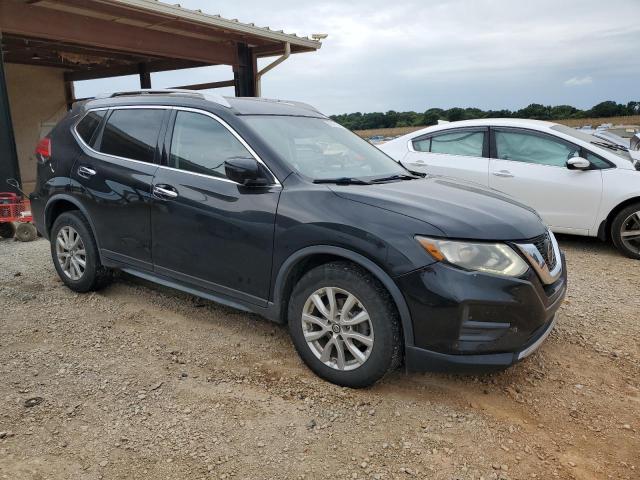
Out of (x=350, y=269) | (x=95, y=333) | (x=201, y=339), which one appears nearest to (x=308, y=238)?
(x=350, y=269)

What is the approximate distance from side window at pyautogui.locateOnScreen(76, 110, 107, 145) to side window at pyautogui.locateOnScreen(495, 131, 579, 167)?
15.8 feet

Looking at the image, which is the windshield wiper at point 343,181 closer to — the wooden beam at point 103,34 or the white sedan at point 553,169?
the white sedan at point 553,169

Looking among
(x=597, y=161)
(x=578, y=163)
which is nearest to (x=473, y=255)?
(x=578, y=163)

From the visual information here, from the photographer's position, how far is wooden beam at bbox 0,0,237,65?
7.78m

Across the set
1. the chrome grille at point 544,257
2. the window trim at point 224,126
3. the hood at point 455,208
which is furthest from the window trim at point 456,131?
the window trim at point 224,126

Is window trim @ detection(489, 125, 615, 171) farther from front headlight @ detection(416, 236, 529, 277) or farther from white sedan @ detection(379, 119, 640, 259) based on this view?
front headlight @ detection(416, 236, 529, 277)

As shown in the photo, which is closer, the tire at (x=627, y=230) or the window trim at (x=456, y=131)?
the tire at (x=627, y=230)

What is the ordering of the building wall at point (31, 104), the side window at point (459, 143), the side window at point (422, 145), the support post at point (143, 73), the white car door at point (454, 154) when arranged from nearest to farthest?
the white car door at point (454, 154)
the side window at point (459, 143)
the side window at point (422, 145)
the support post at point (143, 73)
the building wall at point (31, 104)

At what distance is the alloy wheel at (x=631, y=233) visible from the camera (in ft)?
19.4

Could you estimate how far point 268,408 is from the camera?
291 centimetres

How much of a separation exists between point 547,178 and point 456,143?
1.30 meters

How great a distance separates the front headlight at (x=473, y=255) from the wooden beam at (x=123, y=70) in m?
10.5

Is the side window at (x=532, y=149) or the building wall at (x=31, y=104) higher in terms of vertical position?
the building wall at (x=31, y=104)

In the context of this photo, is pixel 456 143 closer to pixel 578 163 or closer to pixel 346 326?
pixel 578 163
